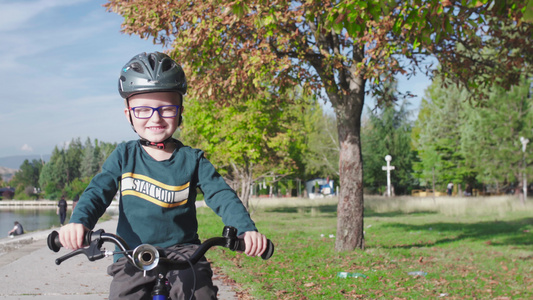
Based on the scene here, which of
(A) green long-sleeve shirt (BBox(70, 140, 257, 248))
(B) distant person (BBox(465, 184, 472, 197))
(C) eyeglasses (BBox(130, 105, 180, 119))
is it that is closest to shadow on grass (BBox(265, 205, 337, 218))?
(A) green long-sleeve shirt (BBox(70, 140, 257, 248))

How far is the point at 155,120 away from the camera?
297 cm

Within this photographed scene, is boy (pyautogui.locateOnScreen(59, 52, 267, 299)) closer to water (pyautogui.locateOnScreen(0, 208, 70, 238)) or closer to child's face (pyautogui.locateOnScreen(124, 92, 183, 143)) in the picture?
child's face (pyautogui.locateOnScreen(124, 92, 183, 143))

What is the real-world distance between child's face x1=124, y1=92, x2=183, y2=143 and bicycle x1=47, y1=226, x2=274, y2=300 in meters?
0.74

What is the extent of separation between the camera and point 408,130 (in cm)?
6769

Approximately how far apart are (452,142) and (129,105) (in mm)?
51370

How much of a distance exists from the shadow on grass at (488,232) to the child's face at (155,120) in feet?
34.4

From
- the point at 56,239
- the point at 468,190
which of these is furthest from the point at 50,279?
the point at 468,190

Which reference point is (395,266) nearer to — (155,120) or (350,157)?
(350,157)

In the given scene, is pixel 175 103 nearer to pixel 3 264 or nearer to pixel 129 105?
pixel 129 105

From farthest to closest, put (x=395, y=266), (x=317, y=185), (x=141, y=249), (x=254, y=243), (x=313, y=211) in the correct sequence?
(x=317, y=185) < (x=313, y=211) < (x=395, y=266) < (x=254, y=243) < (x=141, y=249)

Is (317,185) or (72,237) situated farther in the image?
(317,185)

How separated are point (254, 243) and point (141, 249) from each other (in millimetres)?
558

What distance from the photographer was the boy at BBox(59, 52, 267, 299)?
287cm

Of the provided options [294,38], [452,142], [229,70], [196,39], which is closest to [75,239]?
[196,39]
